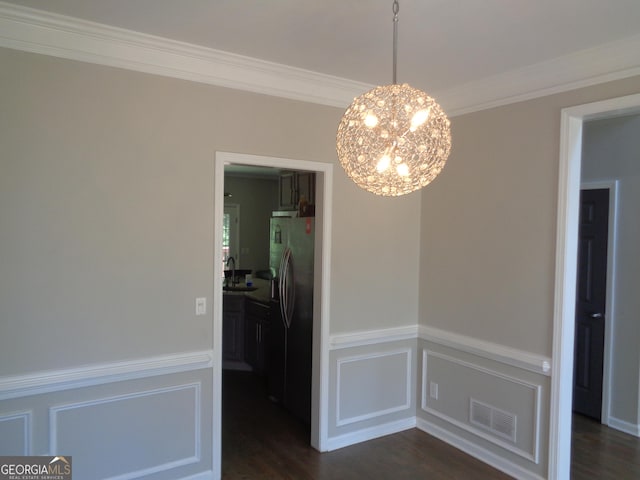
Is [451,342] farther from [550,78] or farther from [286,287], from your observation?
[550,78]

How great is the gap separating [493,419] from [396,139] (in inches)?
99.9

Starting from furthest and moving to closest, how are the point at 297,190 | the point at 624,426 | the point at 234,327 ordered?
the point at 234,327
the point at 297,190
the point at 624,426

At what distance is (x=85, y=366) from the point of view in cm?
255

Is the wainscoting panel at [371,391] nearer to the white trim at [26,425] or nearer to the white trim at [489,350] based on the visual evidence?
the white trim at [489,350]

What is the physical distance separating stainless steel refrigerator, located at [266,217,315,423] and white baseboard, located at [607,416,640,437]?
260cm

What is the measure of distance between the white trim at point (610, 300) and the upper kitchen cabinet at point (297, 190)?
253 centimetres

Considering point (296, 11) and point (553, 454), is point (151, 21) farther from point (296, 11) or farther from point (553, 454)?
point (553, 454)

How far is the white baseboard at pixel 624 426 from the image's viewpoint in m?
3.70

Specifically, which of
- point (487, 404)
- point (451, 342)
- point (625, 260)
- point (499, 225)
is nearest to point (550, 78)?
point (499, 225)

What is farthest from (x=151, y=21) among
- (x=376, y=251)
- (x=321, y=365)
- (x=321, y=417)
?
(x=321, y=417)

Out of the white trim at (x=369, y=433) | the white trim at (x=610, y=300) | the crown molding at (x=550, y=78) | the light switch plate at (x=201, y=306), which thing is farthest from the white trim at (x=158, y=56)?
the white trim at (x=369, y=433)

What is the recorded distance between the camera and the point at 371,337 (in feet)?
11.9

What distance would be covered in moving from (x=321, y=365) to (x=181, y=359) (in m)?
1.08

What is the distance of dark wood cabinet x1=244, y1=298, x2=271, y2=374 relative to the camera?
16.1 ft
